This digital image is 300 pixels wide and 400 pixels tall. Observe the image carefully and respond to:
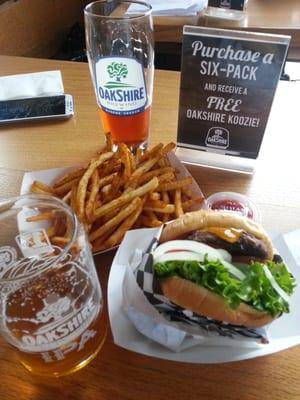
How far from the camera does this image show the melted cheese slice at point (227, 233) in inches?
27.0

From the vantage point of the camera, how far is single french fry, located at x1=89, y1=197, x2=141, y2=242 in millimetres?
777

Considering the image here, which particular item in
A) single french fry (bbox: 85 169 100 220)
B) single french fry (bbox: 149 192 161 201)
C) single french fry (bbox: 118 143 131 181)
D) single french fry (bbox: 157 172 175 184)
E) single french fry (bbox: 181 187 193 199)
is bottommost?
single french fry (bbox: 181 187 193 199)

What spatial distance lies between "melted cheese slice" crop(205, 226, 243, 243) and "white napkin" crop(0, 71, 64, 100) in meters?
0.89

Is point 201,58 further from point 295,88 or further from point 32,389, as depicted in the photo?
point 32,389

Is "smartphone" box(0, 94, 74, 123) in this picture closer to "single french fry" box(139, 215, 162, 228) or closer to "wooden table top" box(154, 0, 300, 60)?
"single french fry" box(139, 215, 162, 228)

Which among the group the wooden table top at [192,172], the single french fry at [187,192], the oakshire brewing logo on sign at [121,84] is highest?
the oakshire brewing logo on sign at [121,84]

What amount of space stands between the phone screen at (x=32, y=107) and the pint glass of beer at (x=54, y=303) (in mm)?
647

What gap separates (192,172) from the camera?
3.37 feet

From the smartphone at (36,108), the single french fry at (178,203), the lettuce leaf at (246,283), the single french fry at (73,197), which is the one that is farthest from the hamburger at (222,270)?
the smartphone at (36,108)

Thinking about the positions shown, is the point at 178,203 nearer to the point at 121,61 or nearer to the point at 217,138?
the point at 217,138

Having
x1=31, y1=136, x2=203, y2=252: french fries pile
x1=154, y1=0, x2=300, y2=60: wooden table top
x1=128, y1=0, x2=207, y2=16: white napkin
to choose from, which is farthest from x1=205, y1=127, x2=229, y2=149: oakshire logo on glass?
x1=128, y1=0, x2=207, y2=16: white napkin

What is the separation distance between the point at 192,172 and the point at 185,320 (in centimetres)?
47

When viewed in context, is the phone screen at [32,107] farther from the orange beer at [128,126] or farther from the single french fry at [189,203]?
the single french fry at [189,203]

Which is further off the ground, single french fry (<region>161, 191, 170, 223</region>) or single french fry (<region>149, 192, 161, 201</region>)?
single french fry (<region>149, 192, 161, 201</region>)
